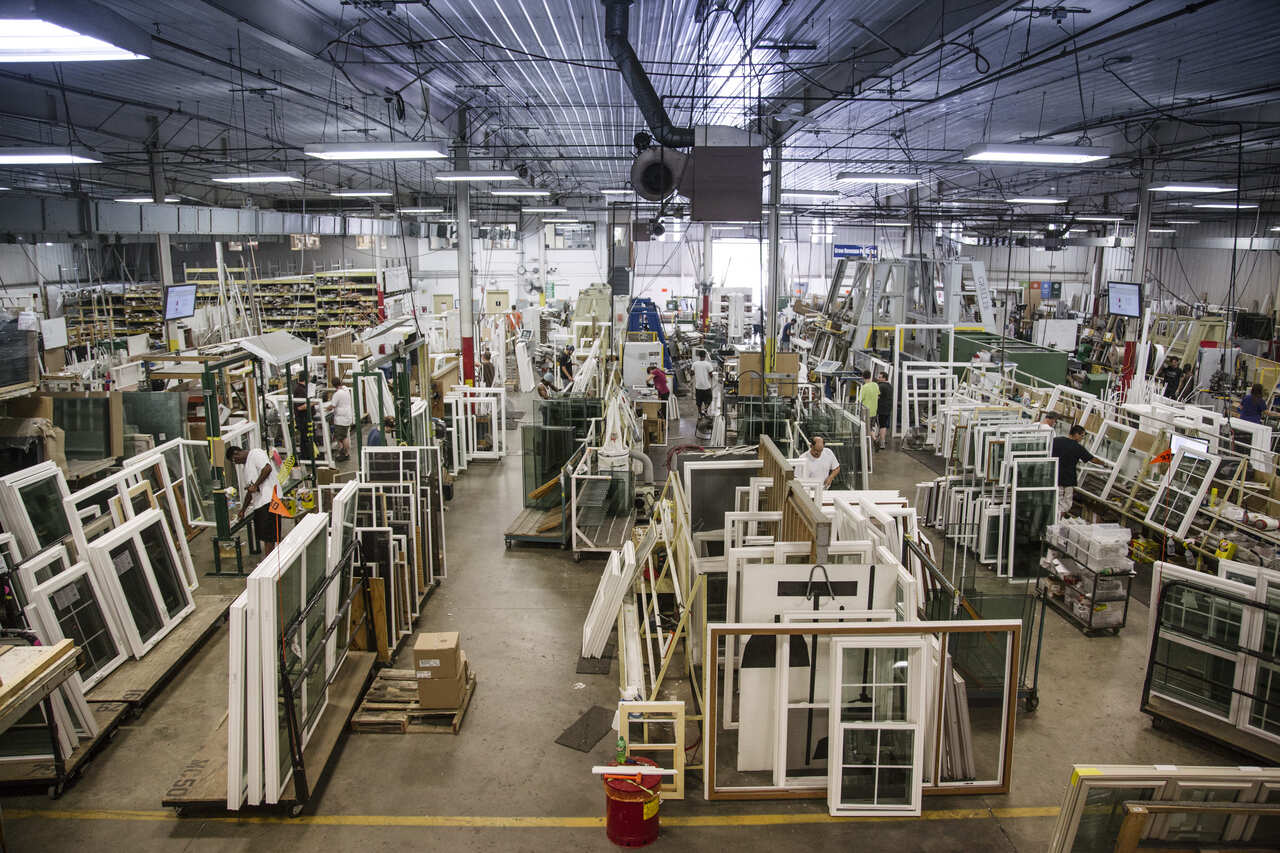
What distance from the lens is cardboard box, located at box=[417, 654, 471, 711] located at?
228 inches

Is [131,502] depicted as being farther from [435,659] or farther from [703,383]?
[703,383]

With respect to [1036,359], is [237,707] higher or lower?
lower

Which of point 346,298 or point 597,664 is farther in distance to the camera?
point 346,298

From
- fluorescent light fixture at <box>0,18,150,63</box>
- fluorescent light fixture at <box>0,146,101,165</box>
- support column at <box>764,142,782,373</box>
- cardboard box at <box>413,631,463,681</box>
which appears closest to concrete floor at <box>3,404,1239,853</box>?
cardboard box at <box>413,631,463,681</box>

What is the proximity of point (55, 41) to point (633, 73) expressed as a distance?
19.3 feet

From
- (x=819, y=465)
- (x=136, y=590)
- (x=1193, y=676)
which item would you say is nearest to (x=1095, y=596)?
(x=1193, y=676)

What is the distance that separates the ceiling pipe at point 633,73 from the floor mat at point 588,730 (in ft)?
21.0

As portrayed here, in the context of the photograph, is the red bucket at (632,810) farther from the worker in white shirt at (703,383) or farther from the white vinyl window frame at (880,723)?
the worker in white shirt at (703,383)

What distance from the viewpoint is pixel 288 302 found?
75.8 ft

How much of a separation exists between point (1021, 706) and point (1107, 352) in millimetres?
19110

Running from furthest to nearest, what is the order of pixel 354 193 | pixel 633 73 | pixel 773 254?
1. pixel 354 193
2. pixel 773 254
3. pixel 633 73

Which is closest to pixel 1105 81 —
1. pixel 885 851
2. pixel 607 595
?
pixel 607 595

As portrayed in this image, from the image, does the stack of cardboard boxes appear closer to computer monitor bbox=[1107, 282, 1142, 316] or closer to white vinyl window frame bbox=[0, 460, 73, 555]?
white vinyl window frame bbox=[0, 460, 73, 555]

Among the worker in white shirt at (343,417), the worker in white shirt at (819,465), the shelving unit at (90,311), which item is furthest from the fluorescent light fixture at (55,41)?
the shelving unit at (90,311)
